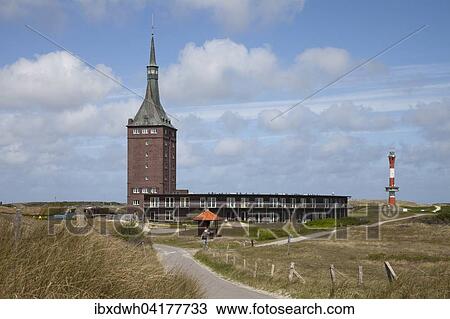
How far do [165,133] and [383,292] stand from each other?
109633 millimetres

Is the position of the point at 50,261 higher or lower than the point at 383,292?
higher

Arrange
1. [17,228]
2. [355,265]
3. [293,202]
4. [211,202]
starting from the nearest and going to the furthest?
[17,228], [355,265], [211,202], [293,202]

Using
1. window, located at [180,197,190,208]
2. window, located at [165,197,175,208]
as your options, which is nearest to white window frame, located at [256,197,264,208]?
window, located at [180,197,190,208]

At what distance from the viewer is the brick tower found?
115875 millimetres

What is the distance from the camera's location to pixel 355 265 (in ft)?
121

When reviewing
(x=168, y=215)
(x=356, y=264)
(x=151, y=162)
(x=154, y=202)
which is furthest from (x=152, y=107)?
(x=356, y=264)

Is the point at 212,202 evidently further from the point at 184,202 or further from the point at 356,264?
the point at 356,264

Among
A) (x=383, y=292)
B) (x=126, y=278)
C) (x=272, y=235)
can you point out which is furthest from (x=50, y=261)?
(x=272, y=235)

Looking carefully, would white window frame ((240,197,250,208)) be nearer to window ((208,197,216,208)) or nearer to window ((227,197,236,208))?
window ((227,197,236,208))

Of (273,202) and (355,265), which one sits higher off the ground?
(273,202)

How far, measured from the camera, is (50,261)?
34.4 ft

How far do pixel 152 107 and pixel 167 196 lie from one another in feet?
95.6
